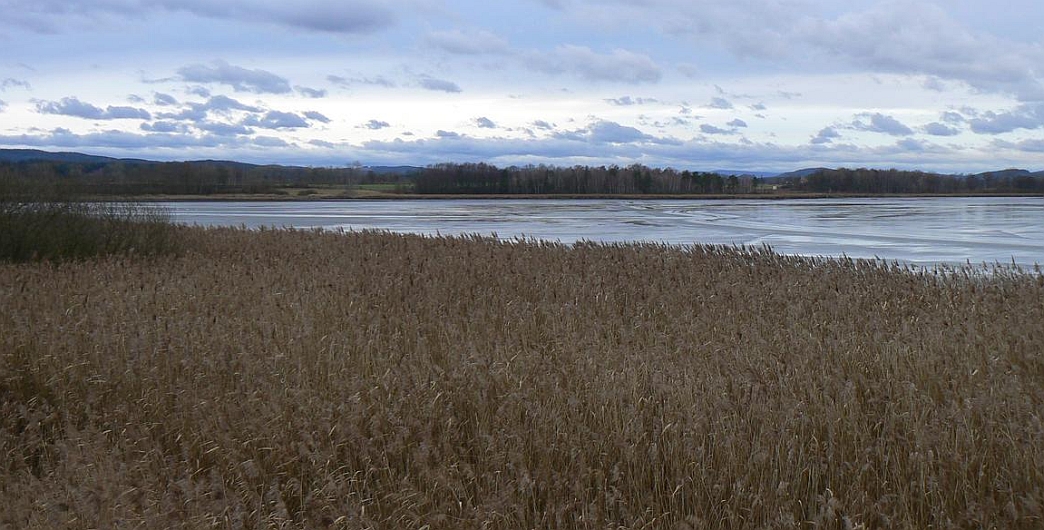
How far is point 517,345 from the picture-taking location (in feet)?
27.6

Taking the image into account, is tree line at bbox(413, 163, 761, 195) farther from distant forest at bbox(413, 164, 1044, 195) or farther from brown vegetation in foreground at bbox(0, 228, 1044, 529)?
brown vegetation in foreground at bbox(0, 228, 1044, 529)

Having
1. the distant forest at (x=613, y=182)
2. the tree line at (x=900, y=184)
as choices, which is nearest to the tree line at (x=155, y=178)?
the distant forest at (x=613, y=182)

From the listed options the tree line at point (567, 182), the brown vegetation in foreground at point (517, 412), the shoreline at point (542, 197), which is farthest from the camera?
the tree line at point (567, 182)

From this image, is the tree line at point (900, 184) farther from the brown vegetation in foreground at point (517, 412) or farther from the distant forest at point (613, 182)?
the brown vegetation in foreground at point (517, 412)

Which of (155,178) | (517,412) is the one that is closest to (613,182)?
(155,178)

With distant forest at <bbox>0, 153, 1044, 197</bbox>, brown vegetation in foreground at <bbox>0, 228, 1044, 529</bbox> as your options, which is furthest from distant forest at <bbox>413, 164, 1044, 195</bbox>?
brown vegetation in foreground at <bbox>0, 228, 1044, 529</bbox>

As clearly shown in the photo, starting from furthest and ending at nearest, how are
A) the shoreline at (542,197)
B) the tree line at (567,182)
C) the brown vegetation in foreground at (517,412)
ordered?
the tree line at (567,182)
the shoreline at (542,197)
the brown vegetation in foreground at (517,412)

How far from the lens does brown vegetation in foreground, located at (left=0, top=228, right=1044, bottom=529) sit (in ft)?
16.1

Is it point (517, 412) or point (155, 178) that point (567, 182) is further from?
point (517, 412)

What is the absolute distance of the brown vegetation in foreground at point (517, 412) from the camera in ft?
16.1

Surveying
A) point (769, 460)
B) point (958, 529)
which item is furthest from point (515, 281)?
point (958, 529)

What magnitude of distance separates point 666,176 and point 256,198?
53.6 m

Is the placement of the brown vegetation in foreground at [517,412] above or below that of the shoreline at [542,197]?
above

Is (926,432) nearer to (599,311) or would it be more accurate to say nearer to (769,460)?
(769,460)
